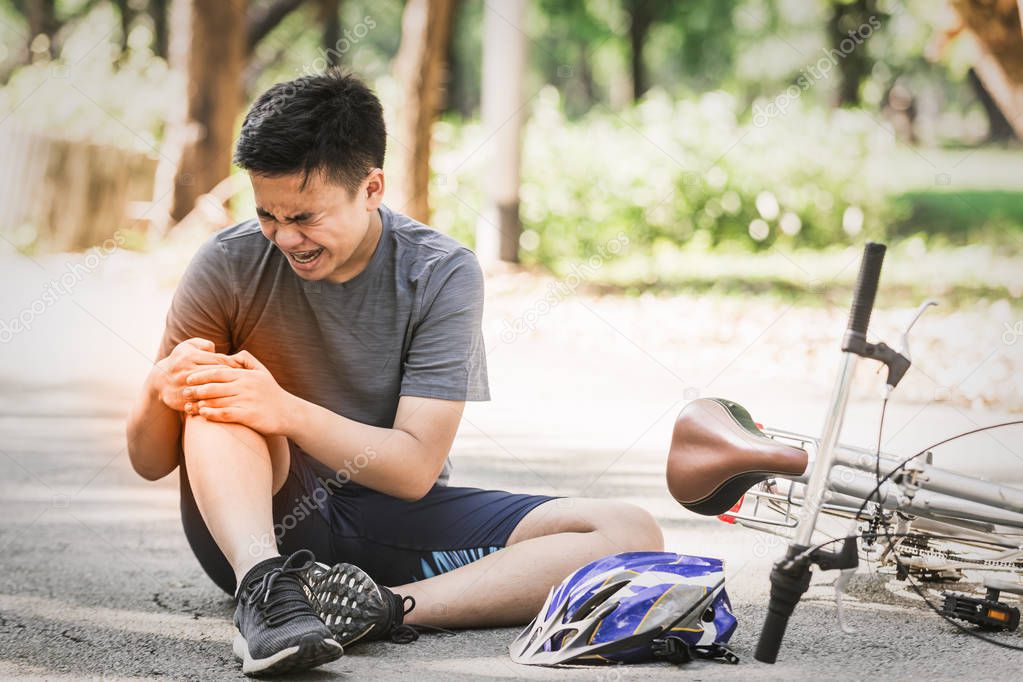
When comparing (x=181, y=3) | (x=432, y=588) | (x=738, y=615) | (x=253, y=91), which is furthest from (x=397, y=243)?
(x=253, y=91)

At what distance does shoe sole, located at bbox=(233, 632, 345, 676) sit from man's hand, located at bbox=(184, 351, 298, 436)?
51 centimetres

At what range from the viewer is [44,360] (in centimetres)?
898

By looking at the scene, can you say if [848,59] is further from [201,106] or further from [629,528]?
[629,528]

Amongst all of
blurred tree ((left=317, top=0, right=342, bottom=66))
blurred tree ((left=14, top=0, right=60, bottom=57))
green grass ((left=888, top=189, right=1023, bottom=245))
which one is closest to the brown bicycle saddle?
green grass ((left=888, top=189, right=1023, bottom=245))

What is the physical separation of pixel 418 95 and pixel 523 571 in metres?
9.13

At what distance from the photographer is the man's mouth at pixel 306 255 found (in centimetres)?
300

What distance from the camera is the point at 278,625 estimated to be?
2658mm

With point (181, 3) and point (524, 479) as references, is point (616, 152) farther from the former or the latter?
point (524, 479)

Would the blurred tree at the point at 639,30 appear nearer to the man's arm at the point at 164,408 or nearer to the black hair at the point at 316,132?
the black hair at the point at 316,132

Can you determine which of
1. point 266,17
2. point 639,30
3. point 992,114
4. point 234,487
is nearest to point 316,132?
point 234,487

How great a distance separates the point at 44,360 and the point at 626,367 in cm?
422

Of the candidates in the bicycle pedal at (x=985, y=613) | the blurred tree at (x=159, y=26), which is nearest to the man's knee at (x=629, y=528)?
the bicycle pedal at (x=985, y=613)

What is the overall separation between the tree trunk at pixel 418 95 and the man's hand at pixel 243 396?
8861mm

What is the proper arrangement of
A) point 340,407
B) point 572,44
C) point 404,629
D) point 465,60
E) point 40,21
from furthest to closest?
1. point 465,60
2. point 572,44
3. point 40,21
4. point 340,407
5. point 404,629
